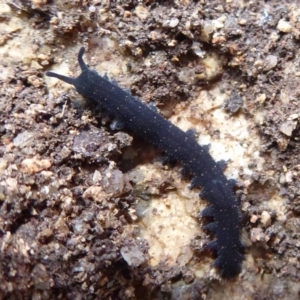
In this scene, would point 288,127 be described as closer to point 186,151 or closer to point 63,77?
point 186,151

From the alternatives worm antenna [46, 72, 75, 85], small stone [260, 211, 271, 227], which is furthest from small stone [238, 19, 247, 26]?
small stone [260, 211, 271, 227]

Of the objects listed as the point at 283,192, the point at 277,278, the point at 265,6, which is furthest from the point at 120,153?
the point at 265,6

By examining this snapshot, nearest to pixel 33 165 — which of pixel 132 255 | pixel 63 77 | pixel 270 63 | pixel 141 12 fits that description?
pixel 63 77

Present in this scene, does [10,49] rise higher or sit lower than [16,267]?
higher

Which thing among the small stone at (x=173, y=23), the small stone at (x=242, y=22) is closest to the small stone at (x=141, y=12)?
the small stone at (x=173, y=23)

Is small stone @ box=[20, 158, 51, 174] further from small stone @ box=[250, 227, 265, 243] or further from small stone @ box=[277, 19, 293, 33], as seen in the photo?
small stone @ box=[277, 19, 293, 33]

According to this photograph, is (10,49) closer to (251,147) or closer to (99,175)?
(99,175)
